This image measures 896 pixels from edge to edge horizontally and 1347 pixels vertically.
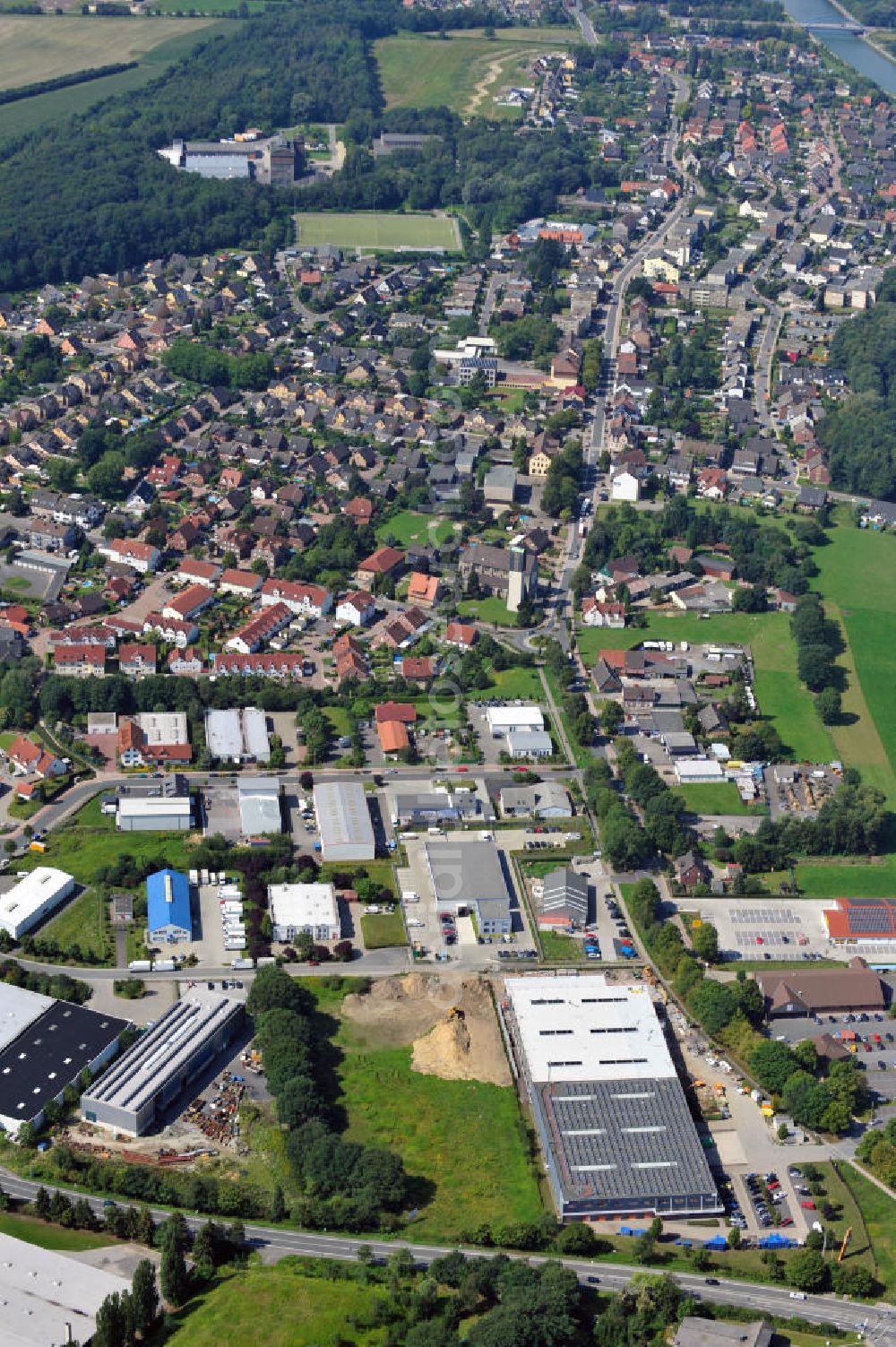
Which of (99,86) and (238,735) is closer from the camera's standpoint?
(238,735)

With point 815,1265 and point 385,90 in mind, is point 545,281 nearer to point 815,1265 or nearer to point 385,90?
point 385,90

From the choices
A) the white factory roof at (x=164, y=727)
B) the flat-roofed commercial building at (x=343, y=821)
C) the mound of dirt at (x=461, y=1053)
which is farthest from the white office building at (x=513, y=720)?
the mound of dirt at (x=461, y=1053)

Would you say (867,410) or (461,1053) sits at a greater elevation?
(867,410)

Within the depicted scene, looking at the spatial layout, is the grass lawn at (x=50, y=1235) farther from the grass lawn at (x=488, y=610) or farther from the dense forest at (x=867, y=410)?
the dense forest at (x=867, y=410)

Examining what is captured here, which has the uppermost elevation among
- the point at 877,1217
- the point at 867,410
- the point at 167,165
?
the point at 167,165

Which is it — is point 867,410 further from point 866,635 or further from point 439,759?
point 439,759

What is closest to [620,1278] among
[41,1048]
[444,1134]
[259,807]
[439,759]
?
[444,1134]

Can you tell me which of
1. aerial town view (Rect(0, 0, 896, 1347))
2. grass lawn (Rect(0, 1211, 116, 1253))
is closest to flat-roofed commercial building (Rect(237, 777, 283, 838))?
aerial town view (Rect(0, 0, 896, 1347))
